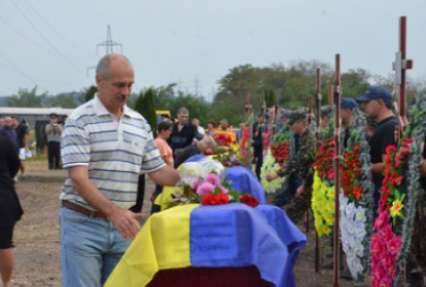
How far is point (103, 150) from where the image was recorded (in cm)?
470

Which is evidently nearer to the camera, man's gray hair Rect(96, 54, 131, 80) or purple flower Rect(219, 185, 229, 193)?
man's gray hair Rect(96, 54, 131, 80)

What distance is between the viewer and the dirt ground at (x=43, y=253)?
931cm

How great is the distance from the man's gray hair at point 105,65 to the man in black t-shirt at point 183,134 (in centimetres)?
1156

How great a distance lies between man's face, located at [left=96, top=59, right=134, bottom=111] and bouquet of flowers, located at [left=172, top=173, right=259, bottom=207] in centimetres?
73

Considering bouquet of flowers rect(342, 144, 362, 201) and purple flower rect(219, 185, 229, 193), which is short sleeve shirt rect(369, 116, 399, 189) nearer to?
bouquet of flowers rect(342, 144, 362, 201)

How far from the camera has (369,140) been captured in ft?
26.1

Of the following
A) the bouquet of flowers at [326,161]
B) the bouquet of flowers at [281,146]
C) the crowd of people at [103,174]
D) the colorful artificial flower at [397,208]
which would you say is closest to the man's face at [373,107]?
the bouquet of flowers at [326,161]

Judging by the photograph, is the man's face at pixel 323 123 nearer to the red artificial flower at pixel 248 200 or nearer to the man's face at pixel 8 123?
the red artificial flower at pixel 248 200

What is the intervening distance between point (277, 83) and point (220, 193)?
66.9 m

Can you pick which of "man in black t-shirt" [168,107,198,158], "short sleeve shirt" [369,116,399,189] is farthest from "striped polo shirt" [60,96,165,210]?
"man in black t-shirt" [168,107,198,158]

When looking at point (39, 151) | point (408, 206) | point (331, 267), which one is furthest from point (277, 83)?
point (408, 206)

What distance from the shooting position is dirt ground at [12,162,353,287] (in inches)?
367

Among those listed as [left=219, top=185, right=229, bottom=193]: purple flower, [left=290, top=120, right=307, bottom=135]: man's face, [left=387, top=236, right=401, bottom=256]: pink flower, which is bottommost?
[left=387, top=236, right=401, bottom=256]: pink flower

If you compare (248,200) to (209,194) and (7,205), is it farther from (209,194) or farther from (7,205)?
(7,205)
